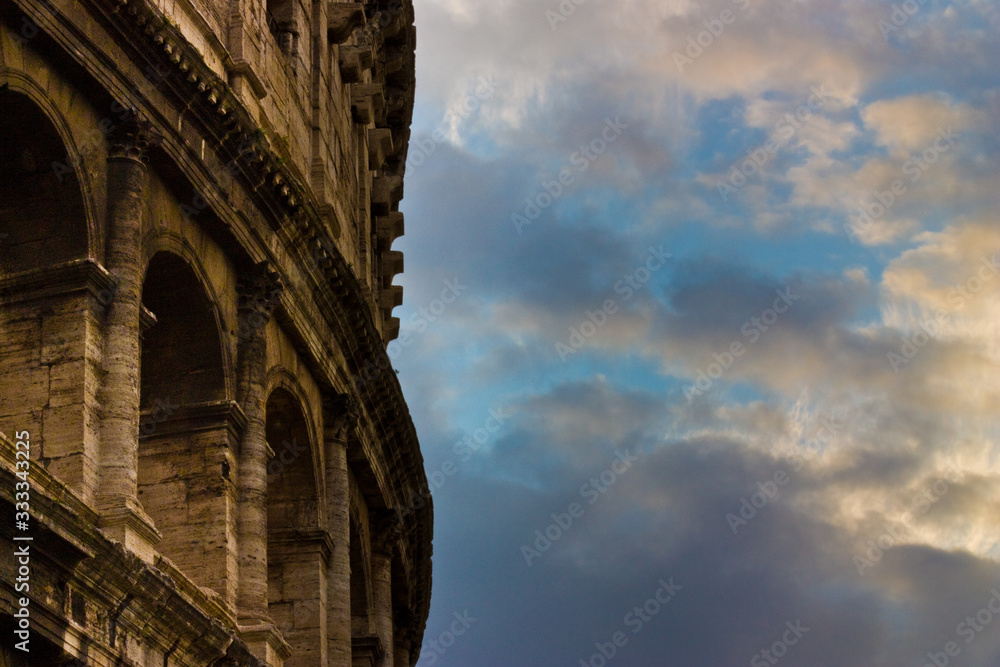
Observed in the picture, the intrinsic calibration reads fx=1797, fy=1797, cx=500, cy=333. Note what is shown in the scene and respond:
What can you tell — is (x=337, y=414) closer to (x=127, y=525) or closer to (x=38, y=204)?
(x=38, y=204)

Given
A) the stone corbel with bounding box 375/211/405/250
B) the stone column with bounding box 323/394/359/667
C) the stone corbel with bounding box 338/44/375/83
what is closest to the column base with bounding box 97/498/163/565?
the stone column with bounding box 323/394/359/667

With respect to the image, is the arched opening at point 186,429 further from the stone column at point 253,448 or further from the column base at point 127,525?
the column base at point 127,525

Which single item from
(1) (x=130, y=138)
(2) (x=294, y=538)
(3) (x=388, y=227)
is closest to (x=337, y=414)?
(2) (x=294, y=538)

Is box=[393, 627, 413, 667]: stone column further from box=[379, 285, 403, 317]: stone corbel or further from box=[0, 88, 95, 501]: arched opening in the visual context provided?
box=[0, 88, 95, 501]: arched opening

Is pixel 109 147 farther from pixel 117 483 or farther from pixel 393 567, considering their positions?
pixel 393 567

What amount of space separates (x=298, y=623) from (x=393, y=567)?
8.57 m

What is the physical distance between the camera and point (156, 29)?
894 inches

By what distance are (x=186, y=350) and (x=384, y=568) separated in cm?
1030

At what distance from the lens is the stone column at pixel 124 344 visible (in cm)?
2003

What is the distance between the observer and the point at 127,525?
1984cm

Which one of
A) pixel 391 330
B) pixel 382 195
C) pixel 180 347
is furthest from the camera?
pixel 391 330

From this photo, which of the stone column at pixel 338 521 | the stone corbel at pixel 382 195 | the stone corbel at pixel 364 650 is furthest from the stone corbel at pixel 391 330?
the stone column at pixel 338 521

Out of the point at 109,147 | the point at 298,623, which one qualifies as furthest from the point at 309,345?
the point at 109,147

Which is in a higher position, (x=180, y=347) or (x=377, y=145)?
(x=377, y=145)
